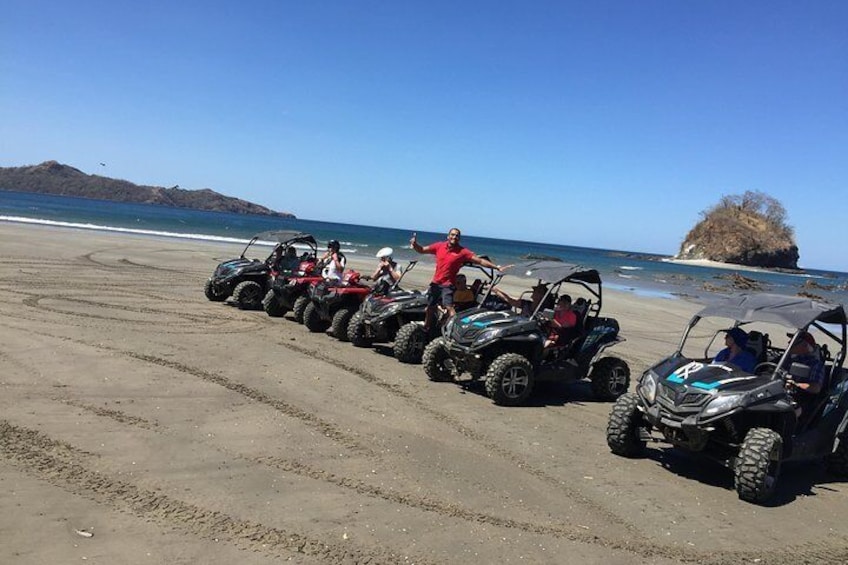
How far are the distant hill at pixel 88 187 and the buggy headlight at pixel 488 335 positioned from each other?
171 m

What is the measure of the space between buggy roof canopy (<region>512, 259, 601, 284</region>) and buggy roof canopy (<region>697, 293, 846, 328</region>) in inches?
85.8

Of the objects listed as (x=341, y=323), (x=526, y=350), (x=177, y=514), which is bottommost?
(x=177, y=514)

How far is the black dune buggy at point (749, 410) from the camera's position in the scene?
5324mm

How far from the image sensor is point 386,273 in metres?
11.0

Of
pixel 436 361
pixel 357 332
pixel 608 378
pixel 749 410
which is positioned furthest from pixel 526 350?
pixel 357 332

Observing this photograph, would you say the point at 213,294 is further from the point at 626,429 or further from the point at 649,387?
the point at 649,387

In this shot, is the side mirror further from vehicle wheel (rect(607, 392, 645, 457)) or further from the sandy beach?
vehicle wheel (rect(607, 392, 645, 457))

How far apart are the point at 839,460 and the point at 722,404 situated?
2.02m

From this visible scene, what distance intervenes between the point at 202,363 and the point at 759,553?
21.9 ft

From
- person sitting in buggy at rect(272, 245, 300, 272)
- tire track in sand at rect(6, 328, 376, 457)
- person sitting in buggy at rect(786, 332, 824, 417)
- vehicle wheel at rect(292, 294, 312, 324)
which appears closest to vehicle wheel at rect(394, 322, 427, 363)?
tire track in sand at rect(6, 328, 376, 457)

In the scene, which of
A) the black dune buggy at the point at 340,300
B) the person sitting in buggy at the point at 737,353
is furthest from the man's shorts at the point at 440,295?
the person sitting in buggy at the point at 737,353

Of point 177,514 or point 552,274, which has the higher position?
point 552,274

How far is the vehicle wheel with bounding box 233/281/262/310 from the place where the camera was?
13.3 metres

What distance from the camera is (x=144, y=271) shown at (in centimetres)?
1925
